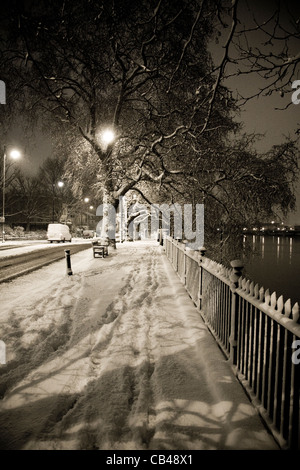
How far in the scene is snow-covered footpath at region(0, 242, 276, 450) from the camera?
96.7 inches

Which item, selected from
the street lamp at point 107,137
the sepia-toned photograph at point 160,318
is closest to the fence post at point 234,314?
the sepia-toned photograph at point 160,318

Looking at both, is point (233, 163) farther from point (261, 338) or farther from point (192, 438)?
point (192, 438)

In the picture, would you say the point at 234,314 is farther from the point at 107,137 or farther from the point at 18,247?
the point at 18,247

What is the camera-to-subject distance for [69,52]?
12.7 meters

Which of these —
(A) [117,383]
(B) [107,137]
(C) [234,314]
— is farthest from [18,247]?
(C) [234,314]

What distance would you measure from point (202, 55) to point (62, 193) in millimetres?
45064

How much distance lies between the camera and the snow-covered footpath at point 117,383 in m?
2.46

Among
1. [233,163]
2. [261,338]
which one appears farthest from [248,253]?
[261,338]

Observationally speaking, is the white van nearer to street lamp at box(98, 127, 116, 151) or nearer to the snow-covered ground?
the snow-covered ground

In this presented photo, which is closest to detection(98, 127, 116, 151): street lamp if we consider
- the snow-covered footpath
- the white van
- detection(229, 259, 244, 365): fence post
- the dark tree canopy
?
the dark tree canopy

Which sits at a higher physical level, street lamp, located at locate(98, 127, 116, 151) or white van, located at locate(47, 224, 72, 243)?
street lamp, located at locate(98, 127, 116, 151)

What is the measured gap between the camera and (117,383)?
10.6ft

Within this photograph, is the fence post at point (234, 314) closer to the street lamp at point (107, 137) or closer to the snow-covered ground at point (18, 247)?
the street lamp at point (107, 137)

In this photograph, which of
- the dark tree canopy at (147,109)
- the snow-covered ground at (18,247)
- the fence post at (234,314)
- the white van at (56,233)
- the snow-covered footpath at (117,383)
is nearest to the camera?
the snow-covered footpath at (117,383)
